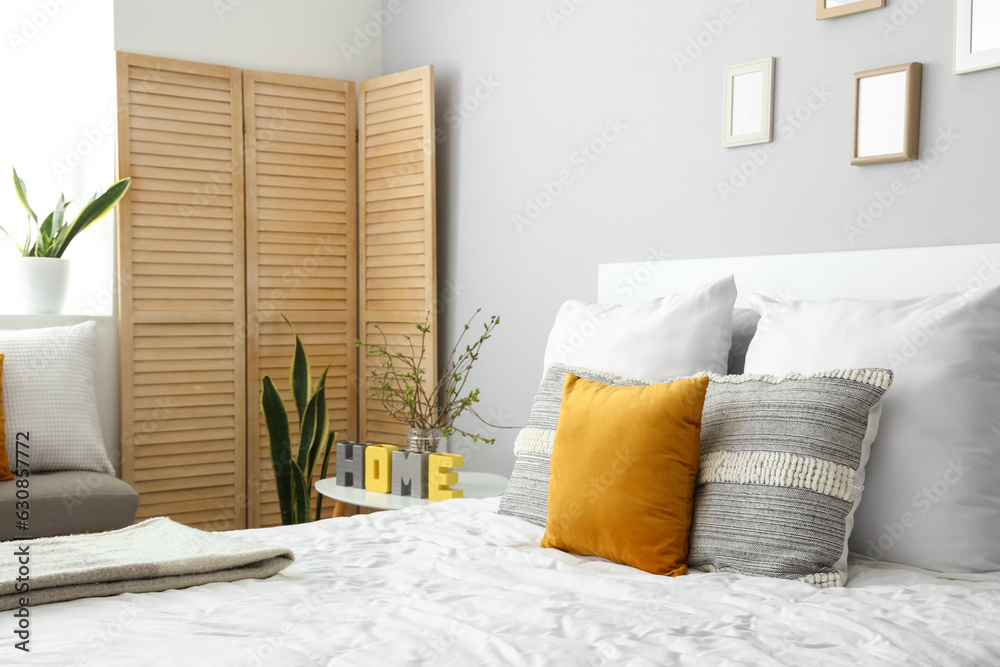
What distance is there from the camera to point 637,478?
163 cm

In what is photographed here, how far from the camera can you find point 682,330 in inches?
79.4

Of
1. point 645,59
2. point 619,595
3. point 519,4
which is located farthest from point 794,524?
point 519,4

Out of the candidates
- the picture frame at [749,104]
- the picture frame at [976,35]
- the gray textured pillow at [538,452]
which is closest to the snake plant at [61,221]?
the gray textured pillow at [538,452]

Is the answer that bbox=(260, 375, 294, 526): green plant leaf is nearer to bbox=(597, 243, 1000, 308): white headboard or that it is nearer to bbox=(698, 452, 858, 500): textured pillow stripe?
bbox=(597, 243, 1000, 308): white headboard

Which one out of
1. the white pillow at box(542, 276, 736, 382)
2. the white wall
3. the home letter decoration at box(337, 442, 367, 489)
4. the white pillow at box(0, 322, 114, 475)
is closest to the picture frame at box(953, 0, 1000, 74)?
the white pillow at box(542, 276, 736, 382)

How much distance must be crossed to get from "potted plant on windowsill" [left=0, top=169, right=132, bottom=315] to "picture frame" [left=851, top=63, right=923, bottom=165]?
7.91 feet

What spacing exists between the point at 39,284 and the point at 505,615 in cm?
256

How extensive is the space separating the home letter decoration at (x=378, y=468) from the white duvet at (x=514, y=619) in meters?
1.03

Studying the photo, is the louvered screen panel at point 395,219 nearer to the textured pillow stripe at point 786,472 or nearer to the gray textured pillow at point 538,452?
the gray textured pillow at point 538,452

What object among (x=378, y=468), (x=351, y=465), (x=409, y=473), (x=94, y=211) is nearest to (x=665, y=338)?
(x=409, y=473)

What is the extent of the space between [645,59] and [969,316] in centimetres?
140

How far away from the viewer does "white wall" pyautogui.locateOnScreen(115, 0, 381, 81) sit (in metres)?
3.35

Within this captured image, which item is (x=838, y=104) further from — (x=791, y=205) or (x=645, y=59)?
(x=645, y=59)

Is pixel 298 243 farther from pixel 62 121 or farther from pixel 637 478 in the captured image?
pixel 637 478
